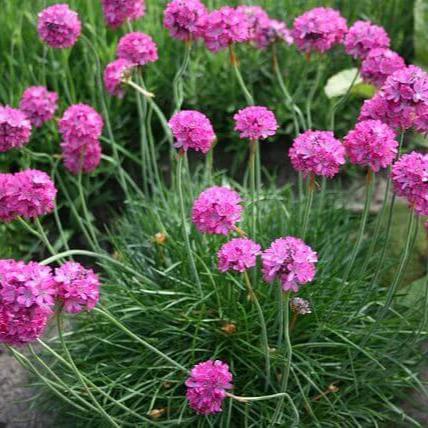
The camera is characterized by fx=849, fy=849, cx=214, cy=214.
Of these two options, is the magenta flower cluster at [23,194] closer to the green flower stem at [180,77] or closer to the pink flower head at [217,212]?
the pink flower head at [217,212]

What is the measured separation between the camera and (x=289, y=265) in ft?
5.89

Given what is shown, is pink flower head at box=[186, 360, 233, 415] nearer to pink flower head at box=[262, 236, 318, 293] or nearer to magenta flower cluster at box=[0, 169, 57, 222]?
pink flower head at box=[262, 236, 318, 293]

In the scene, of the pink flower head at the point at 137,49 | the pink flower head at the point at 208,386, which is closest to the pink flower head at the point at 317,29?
the pink flower head at the point at 137,49

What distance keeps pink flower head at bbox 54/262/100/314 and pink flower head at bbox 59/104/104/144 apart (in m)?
0.75

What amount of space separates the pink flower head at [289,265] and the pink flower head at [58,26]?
1099mm

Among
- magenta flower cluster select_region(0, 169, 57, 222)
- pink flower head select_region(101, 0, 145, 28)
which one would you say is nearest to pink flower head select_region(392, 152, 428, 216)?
magenta flower cluster select_region(0, 169, 57, 222)

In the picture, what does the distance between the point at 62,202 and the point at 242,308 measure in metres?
1.13

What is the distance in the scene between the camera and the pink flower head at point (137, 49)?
261 cm

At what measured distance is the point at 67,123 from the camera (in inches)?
101

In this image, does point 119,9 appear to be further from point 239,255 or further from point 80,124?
point 239,255

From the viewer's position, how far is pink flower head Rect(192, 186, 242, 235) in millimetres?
1978

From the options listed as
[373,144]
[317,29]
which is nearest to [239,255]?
[373,144]

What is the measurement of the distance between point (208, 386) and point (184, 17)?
103 cm

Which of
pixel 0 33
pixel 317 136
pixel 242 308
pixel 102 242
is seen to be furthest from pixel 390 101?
pixel 0 33
